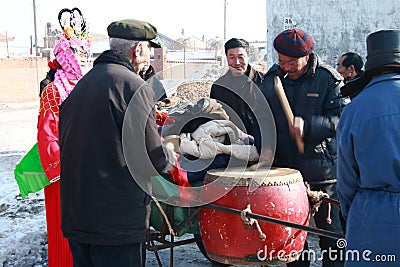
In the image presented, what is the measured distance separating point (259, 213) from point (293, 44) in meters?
1.13

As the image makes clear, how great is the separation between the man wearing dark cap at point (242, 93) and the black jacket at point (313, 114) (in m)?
0.13

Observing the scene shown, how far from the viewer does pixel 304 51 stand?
3.49m

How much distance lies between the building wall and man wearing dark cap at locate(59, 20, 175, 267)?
24.8 ft

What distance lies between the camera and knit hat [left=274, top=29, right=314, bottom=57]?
3.47m

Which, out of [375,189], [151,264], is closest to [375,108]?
[375,189]

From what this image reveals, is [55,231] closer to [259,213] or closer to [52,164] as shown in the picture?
[52,164]

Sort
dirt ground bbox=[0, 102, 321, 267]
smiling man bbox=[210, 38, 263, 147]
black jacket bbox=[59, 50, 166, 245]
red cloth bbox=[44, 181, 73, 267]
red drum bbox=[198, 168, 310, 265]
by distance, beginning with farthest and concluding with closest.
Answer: dirt ground bbox=[0, 102, 321, 267], smiling man bbox=[210, 38, 263, 147], red cloth bbox=[44, 181, 73, 267], red drum bbox=[198, 168, 310, 265], black jacket bbox=[59, 50, 166, 245]

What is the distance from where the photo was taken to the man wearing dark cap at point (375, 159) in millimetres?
2094

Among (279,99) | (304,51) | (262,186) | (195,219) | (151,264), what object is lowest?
(151,264)

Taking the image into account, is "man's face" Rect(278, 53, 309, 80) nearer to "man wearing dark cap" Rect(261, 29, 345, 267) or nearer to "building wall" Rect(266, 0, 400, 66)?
"man wearing dark cap" Rect(261, 29, 345, 267)

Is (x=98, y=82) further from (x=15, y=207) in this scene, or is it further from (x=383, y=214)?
(x=15, y=207)

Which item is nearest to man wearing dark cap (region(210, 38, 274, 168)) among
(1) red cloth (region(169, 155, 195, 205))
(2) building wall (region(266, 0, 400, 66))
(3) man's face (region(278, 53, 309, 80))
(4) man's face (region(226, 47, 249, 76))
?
(4) man's face (region(226, 47, 249, 76))

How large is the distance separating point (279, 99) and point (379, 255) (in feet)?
5.25

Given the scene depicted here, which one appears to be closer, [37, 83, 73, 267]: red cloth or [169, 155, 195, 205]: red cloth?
[169, 155, 195, 205]: red cloth
